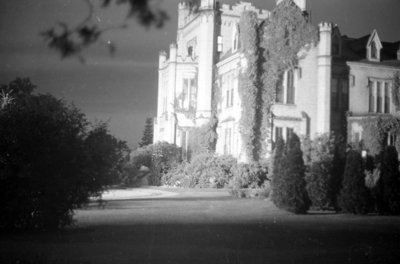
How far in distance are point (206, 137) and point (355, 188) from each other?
1945 cm

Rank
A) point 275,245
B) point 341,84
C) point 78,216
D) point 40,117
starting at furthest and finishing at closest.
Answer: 1. point 341,84
2. point 78,216
3. point 40,117
4. point 275,245

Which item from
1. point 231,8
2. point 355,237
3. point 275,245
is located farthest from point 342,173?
point 231,8

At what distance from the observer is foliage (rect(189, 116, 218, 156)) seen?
36.4 m

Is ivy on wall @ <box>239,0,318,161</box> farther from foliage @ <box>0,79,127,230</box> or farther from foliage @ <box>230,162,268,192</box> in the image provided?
foliage @ <box>0,79,127,230</box>

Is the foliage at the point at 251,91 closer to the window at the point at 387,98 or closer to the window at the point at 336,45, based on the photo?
the window at the point at 336,45

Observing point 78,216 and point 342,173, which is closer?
point 78,216

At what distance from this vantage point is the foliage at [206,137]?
36.4 metres

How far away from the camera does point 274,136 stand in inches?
1252

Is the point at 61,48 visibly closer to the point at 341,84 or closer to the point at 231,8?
the point at 341,84

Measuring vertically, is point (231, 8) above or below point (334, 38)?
above

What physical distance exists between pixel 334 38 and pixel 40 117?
27.2 meters

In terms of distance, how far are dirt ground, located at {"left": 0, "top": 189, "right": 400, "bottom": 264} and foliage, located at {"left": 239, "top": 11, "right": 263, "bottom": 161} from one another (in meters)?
13.9

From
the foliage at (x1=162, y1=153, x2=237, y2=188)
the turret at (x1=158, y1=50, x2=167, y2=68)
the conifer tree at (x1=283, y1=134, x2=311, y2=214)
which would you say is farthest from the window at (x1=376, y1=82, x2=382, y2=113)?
the turret at (x1=158, y1=50, x2=167, y2=68)

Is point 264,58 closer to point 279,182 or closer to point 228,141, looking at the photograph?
point 228,141
